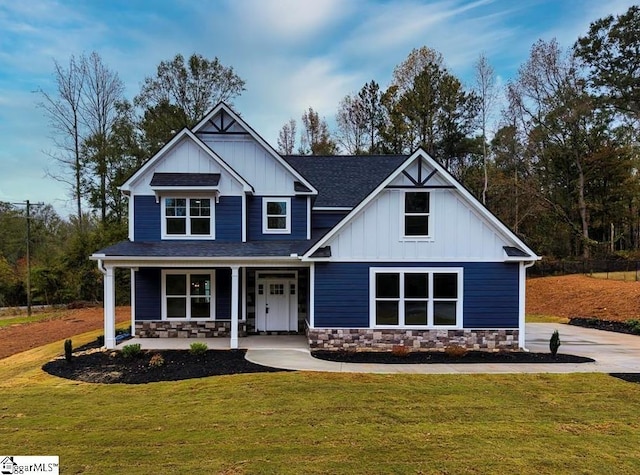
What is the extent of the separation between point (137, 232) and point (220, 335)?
4.83 m

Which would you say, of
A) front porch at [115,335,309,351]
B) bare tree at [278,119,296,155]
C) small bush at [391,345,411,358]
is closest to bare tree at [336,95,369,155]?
bare tree at [278,119,296,155]

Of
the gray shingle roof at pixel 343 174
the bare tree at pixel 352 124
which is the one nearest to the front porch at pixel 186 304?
the gray shingle roof at pixel 343 174

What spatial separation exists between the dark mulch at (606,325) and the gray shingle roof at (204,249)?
14.2 m

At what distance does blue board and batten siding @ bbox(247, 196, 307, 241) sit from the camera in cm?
1521

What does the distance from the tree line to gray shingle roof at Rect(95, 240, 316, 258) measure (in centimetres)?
1639

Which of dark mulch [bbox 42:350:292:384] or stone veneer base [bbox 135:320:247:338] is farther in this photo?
stone veneer base [bbox 135:320:247:338]

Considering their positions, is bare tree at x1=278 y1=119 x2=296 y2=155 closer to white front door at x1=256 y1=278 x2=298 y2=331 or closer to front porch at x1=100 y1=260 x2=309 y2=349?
white front door at x1=256 y1=278 x2=298 y2=331

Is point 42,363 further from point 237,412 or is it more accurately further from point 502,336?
point 502,336

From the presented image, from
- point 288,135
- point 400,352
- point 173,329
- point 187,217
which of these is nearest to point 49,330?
point 173,329

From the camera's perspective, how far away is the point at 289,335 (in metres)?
15.1

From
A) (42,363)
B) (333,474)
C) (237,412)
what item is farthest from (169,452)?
(42,363)

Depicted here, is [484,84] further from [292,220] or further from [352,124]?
[292,220]

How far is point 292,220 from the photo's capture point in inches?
603

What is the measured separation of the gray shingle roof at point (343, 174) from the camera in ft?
54.1
